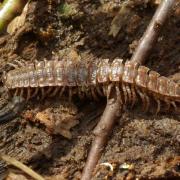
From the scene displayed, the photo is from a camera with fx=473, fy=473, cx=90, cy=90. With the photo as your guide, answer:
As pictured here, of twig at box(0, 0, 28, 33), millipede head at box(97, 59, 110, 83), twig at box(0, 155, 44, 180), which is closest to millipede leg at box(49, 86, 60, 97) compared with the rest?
millipede head at box(97, 59, 110, 83)

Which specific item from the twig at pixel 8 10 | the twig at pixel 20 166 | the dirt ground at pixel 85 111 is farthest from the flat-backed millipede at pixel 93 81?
the twig at pixel 8 10

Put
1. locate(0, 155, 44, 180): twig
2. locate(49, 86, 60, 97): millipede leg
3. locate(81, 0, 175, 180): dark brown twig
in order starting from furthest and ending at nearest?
locate(49, 86, 60, 97): millipede leg, locate(81, 0, 175, 180): dark brown twig, locate(0, 155, 44, 180): twig

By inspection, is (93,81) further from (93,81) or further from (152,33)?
(152,33)

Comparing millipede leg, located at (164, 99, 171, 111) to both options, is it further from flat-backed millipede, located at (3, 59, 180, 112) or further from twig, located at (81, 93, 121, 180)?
twig, located at (81, 93, 121, 180)

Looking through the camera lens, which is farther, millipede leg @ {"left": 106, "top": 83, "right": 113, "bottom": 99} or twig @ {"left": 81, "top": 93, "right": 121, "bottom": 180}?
millipede leg @ {"left": 106, "top": 83, "right": 113, "bottom": 99}

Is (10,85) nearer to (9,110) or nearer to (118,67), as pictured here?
(9,110)

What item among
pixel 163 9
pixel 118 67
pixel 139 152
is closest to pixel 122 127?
pixel 139 152

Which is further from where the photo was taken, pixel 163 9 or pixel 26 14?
pixel 26 14

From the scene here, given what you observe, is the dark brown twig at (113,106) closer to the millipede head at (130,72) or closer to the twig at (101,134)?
the twig at (101,134)
